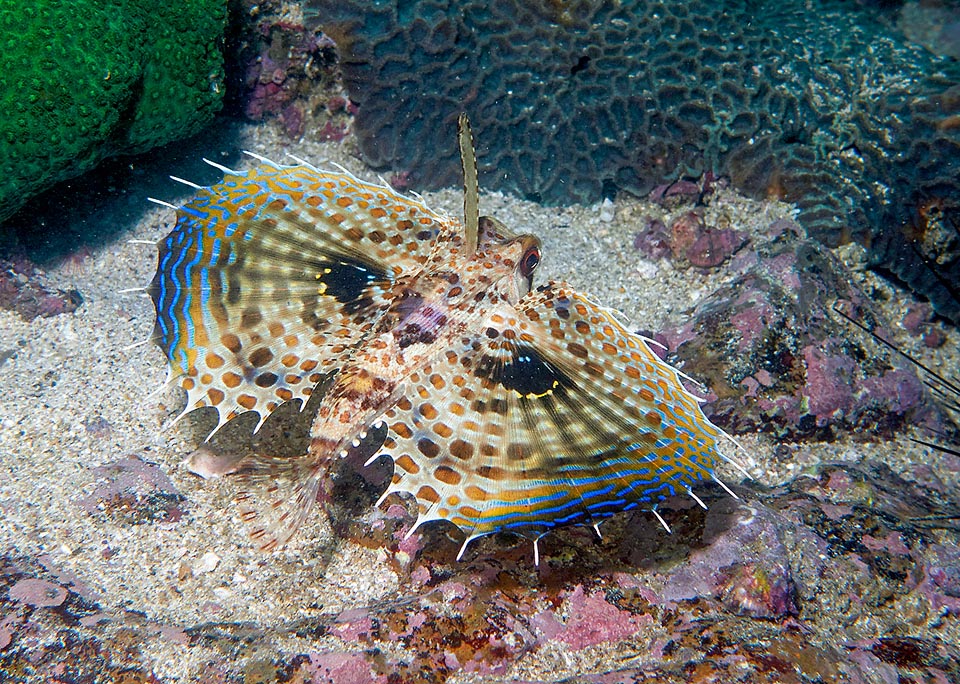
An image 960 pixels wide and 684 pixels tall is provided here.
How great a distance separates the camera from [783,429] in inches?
205

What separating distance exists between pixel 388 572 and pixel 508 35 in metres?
6.01

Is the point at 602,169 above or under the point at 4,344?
above

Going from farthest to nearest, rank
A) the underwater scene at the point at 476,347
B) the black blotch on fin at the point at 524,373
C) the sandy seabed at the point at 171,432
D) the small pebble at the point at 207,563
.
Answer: the black blotch on fin at the point at 524,373, the small pebble at the point at 207,563, the sandy seabed at the point at 171,432, the underwater scene at the point at 476,347

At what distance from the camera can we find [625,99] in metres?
7.02

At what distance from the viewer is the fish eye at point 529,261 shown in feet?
14.5

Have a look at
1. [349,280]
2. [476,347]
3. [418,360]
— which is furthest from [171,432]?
[476,347]

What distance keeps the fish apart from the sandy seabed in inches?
14.0

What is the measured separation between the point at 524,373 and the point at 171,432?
9.06 feet

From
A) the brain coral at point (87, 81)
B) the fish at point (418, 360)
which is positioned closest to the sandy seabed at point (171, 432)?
the fish at point (418, 360)

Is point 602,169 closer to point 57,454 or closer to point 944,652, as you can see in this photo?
point 944,652

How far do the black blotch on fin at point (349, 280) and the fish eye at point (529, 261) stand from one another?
103 centimetres

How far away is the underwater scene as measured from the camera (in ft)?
10.9

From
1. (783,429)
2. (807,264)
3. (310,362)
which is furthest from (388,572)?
(807,264)

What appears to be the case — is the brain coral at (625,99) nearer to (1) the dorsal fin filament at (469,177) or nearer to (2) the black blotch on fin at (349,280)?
(2) the black blotch on fin at (349,280)
